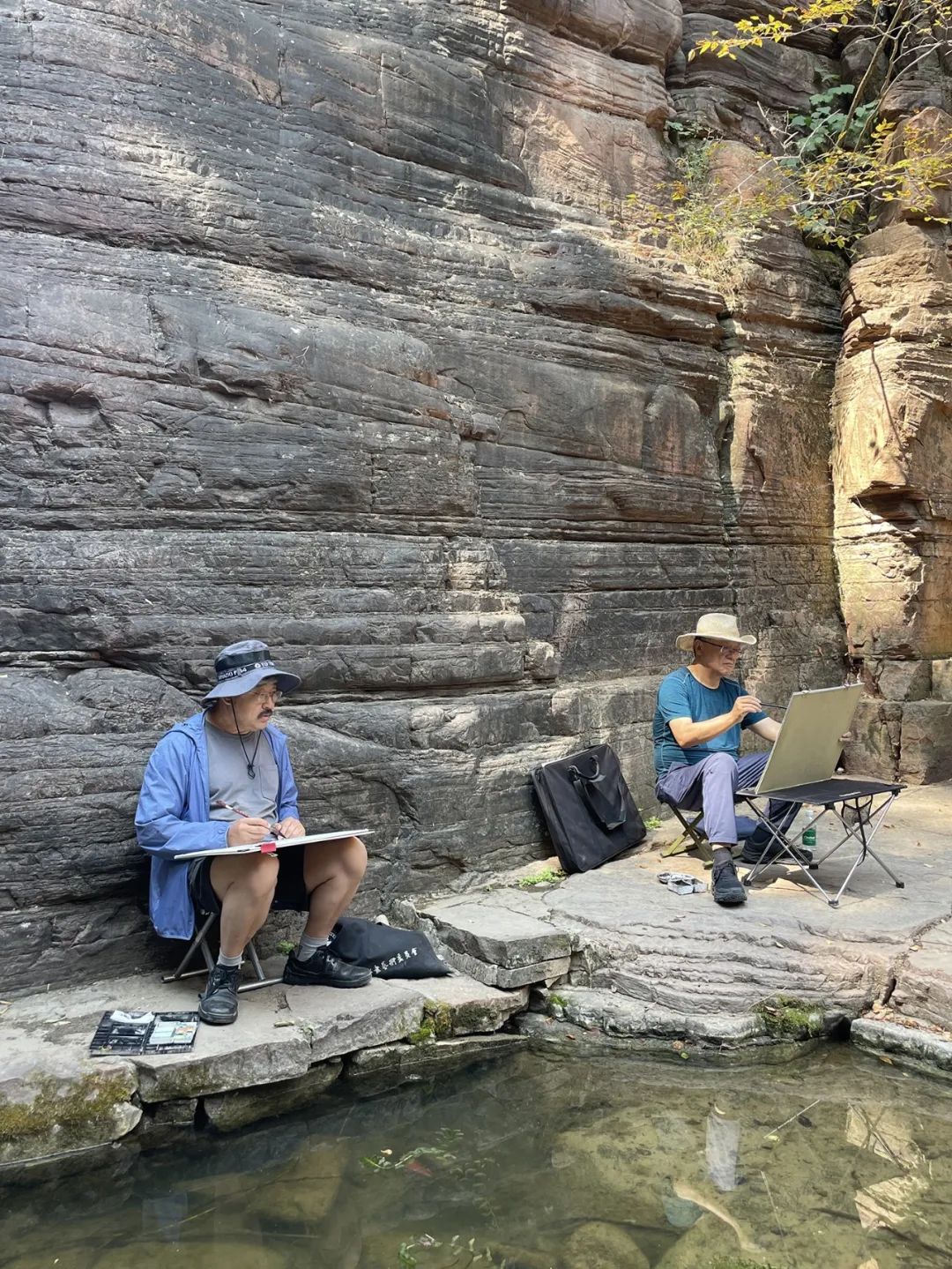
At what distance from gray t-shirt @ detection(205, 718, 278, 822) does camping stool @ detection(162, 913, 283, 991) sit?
0.50 meters

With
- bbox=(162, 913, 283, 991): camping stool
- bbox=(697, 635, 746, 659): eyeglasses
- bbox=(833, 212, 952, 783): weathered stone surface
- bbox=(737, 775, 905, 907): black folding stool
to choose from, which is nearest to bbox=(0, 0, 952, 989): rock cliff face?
bbox=(833, 212, 952, 783): weathered stone surface

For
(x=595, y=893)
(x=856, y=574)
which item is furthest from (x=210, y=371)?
(x=856, y=574)

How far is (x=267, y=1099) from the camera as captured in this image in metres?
4.13

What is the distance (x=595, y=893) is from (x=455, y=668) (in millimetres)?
1575

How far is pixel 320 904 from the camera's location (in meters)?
4.67

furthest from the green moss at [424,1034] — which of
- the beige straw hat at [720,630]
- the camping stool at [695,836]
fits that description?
the beige straw hat at [720,630]

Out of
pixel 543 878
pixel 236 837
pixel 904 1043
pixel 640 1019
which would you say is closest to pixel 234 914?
pixel 236 837

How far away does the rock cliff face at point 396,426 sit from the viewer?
5.11 meters

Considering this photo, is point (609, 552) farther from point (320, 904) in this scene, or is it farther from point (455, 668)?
point (320, 904)

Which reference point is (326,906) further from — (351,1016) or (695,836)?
(695,836)

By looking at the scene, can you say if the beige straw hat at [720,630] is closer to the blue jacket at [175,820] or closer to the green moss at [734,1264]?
the blue jacket at [175,820]

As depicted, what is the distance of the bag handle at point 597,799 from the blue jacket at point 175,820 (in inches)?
106

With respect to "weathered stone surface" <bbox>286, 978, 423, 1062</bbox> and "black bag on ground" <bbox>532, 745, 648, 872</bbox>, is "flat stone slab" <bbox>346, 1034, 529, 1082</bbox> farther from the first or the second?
"black bag on ground" <bbox>532, 745, 648, 872</bbox>

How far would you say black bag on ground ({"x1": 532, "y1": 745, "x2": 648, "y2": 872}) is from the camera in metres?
6.32
